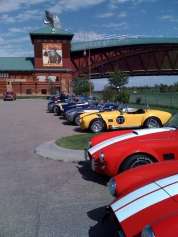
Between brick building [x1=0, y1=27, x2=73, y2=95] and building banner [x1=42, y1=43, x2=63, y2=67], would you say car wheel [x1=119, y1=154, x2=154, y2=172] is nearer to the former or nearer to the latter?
brick building [x1=0, y1=27, x2=73, y2=95]

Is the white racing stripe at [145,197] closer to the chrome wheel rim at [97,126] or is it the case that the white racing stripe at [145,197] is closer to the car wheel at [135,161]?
the car wheel at [135,161]

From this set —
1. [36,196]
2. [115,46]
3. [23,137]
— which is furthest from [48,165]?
[115,46]

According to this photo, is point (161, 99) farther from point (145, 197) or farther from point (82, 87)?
point (145, 197)

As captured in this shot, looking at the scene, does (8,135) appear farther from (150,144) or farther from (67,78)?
(67,78)

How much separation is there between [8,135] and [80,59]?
309ft

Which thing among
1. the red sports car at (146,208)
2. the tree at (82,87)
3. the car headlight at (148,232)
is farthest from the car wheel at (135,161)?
the tree at (82,87)

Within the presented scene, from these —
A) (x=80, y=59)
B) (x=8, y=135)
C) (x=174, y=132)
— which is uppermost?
(x=80, y=59)

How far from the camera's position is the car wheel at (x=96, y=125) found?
654 inches

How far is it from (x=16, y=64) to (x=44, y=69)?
7.59 metres

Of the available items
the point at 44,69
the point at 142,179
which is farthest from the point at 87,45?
the point at 142,179

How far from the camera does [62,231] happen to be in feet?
18.0

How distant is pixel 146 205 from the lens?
3939 mm

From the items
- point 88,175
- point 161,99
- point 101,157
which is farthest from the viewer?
point 161,99

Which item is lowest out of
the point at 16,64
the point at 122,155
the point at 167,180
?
the point at 122,155
